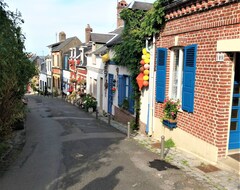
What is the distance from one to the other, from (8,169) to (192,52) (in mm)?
5952

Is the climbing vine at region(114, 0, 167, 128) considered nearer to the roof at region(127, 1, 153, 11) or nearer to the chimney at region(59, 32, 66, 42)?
the roof at region(127, 1, 153, 11)

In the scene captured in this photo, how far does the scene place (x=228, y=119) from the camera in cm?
715

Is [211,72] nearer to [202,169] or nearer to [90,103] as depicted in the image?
[202,169]

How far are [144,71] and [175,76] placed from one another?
2.10 meters

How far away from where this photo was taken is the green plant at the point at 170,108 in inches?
358

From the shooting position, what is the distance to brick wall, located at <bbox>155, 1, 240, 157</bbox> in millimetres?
6910

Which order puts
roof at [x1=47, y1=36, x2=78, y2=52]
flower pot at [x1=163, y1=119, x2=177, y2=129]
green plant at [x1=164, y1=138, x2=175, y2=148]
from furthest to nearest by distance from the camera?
roof at [x1=47, y1=36, x2=78, y2=52]
green plant at [x1=164, y1=138, x2=175, y2=148]
flower pot at [x1=163, y1=119, x2=177, y2=129]

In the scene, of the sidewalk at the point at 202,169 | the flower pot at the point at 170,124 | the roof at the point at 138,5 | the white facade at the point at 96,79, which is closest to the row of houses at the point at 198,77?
the flower pot at the point at 170,124

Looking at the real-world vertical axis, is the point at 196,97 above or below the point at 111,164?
above

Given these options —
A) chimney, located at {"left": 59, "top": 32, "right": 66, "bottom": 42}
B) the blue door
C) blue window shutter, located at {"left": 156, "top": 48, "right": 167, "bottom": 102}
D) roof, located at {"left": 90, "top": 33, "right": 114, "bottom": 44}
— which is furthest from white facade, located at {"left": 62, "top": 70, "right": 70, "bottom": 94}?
blue window shutter, located at {"left": 156, "top": 48, "right": 167, "bottom": 102}

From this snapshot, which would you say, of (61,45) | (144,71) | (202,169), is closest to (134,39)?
(144,71)

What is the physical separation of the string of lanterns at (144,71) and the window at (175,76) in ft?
5.77

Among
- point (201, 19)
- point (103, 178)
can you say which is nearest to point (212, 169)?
point (103, 178)

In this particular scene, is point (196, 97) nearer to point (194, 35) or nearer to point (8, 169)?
point (194, 35)
